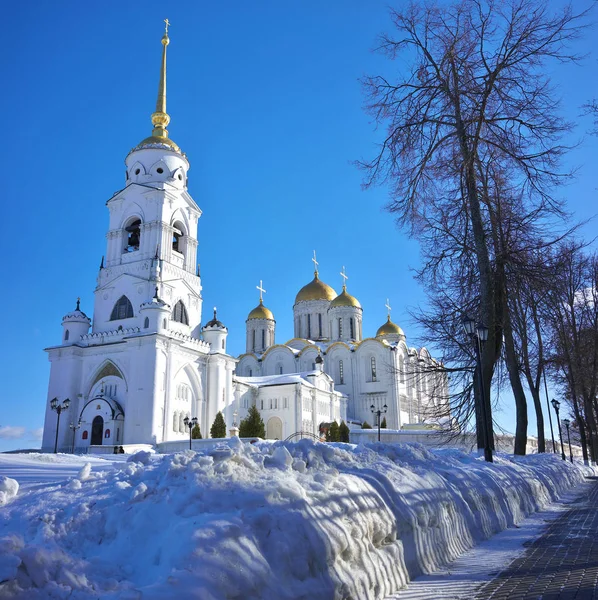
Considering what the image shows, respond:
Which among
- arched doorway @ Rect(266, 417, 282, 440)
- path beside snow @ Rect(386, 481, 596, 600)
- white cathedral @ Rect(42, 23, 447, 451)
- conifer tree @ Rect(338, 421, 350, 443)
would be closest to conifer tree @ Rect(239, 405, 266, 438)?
white cathedral @ Rect(42, 23, 447, 451)

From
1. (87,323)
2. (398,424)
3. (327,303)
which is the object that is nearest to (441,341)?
(87,323)

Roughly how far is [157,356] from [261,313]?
30.6m

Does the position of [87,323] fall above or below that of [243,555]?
above

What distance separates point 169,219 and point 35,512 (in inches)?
1561

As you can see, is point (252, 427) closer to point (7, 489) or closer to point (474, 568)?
point (474, 568)

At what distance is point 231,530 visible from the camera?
138 inches

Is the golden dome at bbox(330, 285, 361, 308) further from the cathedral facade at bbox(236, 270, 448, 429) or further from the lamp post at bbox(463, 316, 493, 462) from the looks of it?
the lamp post at bbox(463, 316, 493, 462)

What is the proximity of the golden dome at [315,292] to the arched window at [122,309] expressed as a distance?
2681 cm

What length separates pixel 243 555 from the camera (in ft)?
11.1

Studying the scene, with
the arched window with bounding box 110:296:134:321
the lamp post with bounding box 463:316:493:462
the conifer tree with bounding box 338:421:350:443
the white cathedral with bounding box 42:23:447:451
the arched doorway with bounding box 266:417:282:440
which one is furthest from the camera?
the arched doorway with bounding box 266:417:282:440

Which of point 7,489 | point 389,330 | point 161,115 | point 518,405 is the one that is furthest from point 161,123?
point 7,489

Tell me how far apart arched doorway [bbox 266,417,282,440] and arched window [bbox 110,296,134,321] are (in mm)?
14141

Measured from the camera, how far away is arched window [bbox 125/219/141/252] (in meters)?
43.1

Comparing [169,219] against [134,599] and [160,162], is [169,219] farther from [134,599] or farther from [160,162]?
[134,599]
